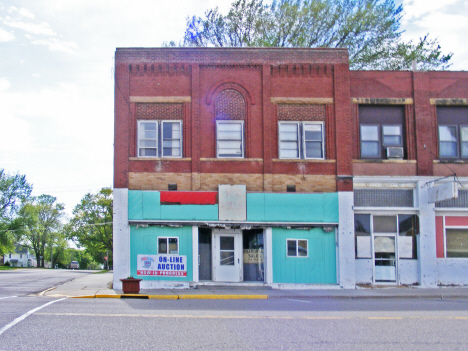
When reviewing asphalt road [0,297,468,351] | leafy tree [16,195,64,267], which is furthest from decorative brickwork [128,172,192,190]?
leafy tree [16,195,64,267]

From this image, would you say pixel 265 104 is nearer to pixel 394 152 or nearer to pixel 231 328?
pixel 394 152

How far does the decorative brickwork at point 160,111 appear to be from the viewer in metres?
21.1

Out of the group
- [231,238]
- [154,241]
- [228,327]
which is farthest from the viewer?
[231,238]

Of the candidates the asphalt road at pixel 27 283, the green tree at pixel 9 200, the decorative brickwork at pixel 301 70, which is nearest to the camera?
the asphalt road at pixel 27 283

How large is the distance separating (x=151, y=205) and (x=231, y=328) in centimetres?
1100

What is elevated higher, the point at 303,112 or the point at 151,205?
the point at 303,112

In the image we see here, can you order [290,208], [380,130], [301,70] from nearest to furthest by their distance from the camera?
1. [290,208]
2. [301,70]
3. [380,130]

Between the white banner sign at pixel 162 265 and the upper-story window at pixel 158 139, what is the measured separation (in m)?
3.96

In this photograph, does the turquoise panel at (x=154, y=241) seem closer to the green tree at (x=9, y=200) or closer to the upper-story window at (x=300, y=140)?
the upper-story window at (x=300, y=140)

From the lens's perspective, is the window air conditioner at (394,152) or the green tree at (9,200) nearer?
the window air conditioner at (394,152)

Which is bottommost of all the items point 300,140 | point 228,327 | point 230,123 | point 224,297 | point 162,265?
point 224,297

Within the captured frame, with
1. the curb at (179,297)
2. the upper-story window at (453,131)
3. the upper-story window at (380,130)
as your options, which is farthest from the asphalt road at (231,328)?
the upper-story window at (453,131)

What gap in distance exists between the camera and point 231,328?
990 cm

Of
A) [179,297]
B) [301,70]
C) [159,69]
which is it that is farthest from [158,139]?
[179,297]
